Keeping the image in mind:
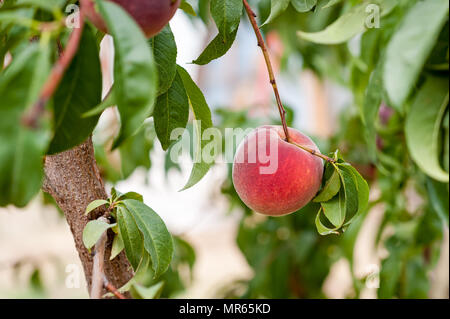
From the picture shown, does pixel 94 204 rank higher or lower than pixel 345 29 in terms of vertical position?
lower

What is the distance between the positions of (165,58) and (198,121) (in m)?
0.08

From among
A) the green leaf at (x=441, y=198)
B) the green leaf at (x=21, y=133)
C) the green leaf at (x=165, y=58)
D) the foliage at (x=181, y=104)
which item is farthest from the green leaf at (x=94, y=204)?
the green leaf at (x=441, y=198)

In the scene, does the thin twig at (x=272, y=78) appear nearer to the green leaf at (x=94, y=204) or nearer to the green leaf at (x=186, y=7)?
the green leaf at (x=186, y=7)

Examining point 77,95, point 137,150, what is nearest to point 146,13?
point 77,95

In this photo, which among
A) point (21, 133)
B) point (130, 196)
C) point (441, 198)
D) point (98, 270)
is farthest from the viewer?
point (441, 198)

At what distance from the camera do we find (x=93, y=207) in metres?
0.48

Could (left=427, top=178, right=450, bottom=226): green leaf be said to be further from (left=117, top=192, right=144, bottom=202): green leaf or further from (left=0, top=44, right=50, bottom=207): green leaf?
(left=0, top=44, right=50, bottom=207): green leaf

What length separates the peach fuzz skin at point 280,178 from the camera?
0.48m

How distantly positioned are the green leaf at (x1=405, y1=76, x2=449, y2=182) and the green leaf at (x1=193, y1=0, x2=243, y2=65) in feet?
0.59

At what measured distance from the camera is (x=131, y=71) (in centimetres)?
29

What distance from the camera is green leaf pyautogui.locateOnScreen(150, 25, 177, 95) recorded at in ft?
1.47

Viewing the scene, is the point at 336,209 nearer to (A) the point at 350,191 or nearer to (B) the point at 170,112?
(A) the point at 350,191

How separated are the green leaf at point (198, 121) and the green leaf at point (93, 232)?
0.08m

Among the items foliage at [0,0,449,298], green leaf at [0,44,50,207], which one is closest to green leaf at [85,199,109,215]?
foliage at [0,0,449,298]
